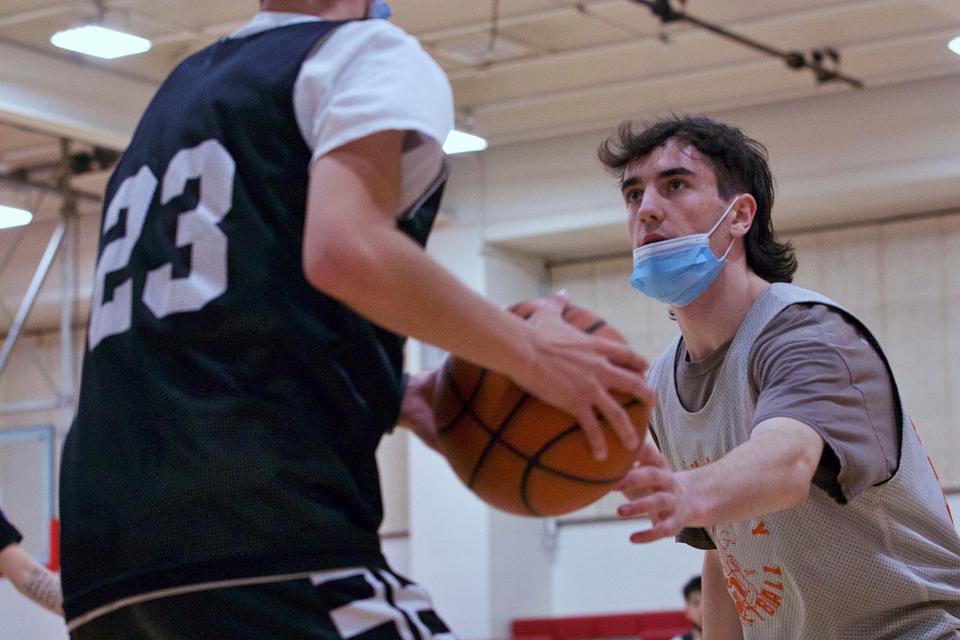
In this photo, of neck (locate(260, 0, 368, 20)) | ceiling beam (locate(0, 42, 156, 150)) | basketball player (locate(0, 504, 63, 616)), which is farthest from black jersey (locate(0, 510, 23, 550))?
ceiling beam (locate(0, 42, 156, 150))

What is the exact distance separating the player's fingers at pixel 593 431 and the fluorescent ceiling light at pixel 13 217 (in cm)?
1334

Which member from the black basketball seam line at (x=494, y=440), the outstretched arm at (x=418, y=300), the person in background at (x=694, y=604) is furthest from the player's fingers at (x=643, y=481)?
the person in background at (x=694, y=604)

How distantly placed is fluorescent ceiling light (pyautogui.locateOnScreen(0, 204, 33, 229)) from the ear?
11.8 m

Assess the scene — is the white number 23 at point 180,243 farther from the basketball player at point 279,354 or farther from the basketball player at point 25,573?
the basketball player at point 25,573

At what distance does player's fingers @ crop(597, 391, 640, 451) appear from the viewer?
1.96 m

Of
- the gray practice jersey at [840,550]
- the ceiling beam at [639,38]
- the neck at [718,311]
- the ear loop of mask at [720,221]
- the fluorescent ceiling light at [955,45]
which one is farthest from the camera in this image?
the fluorescent ceiling light at [955,45]

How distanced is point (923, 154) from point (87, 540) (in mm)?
11408

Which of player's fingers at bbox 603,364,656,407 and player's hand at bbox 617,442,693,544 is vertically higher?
player's fingers at bbox 603,364,656,407

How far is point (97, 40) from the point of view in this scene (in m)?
10.1

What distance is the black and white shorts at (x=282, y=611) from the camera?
1.88 metres

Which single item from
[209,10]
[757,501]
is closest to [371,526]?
[757,501]

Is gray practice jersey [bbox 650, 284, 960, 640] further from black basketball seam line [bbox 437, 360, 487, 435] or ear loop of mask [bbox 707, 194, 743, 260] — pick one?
black basketball seam line [bbox 437, 360, 487, 435]

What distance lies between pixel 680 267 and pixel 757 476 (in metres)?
1.09

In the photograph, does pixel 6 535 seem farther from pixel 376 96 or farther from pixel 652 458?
pixel 376 96
